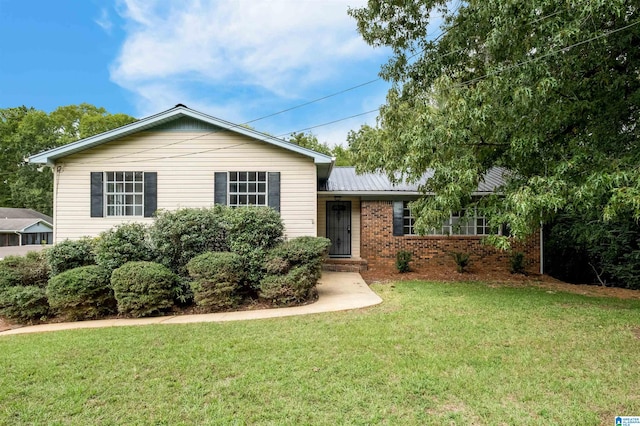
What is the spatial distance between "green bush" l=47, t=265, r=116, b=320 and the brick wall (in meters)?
7.59

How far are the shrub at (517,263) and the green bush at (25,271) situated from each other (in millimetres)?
12356

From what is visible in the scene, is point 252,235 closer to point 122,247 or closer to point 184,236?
point 184,236

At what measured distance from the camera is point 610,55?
6.19 m

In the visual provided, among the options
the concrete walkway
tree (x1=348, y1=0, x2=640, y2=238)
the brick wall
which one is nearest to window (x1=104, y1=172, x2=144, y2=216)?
the concrete walkway

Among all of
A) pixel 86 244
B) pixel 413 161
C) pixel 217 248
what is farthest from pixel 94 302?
pixel 413 161

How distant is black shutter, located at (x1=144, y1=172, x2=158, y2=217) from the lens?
9562 millimetres

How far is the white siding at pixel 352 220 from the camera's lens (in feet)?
39.2

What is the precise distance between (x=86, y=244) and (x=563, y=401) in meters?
8.26

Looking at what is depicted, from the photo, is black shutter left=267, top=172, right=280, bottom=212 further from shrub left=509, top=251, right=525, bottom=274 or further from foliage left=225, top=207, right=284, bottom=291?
shrub left=509, top=251, right=525, bottom=274

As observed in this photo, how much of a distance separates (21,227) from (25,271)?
34.2 meters

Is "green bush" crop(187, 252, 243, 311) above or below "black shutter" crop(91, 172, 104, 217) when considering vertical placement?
below

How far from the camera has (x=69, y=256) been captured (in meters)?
6.91

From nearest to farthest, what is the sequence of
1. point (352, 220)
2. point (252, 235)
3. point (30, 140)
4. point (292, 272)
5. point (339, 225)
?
point (292, 272), point (252, 235), point (352, 220), point (339, 225), point (30, 140)

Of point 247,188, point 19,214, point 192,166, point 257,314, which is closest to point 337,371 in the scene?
point 257,314
